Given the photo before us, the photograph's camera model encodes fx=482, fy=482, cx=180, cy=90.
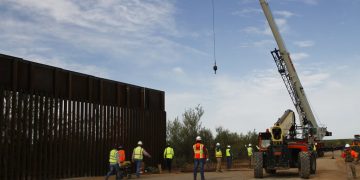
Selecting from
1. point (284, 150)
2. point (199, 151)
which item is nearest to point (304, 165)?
point (284, 150)

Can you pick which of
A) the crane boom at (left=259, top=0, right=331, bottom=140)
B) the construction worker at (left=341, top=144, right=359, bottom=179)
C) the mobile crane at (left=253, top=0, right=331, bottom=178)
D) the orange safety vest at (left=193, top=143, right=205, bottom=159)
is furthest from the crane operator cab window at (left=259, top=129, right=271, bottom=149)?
the crane boom at (left=259, top=0, right=331, bottom=140)

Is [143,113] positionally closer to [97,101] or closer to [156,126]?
[156,126]

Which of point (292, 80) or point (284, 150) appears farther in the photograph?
point (292, 80)

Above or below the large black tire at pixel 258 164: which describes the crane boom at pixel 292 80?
above

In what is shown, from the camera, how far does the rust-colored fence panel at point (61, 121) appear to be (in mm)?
19969

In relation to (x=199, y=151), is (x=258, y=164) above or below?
below

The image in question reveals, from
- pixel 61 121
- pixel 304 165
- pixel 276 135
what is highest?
pixel 61 121

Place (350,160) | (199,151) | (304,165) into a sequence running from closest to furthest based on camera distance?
(199,151) < (304,165) < (350,160)

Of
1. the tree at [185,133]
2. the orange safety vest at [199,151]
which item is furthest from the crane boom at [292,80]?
the orange safety vest at [199,151]

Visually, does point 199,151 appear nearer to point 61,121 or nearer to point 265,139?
point 265,139

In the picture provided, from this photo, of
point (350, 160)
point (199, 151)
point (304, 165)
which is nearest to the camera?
point (199, 151)

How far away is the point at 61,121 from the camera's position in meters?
22.7

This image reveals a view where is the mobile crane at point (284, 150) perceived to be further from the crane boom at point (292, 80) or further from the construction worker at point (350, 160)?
the crane boom at point (292, 80)

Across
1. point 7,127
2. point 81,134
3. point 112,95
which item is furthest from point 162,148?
point 7,127
